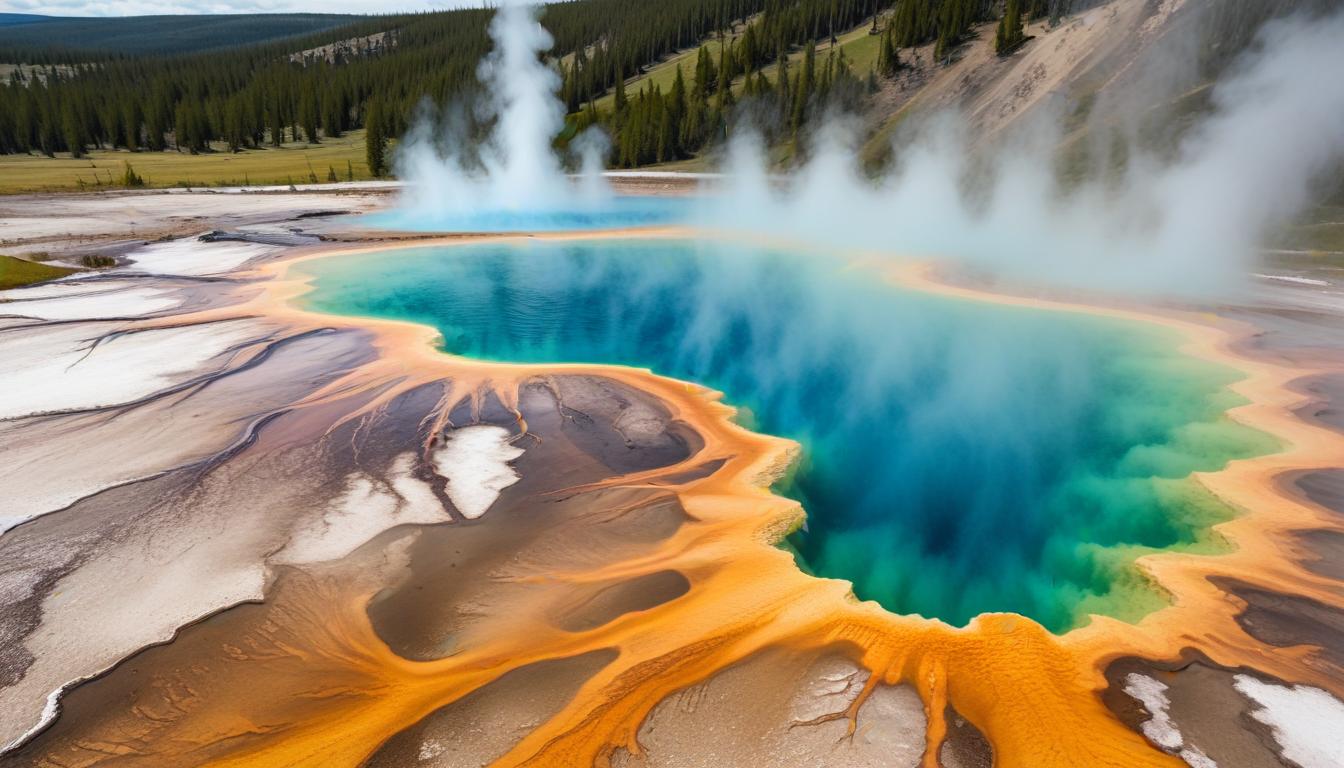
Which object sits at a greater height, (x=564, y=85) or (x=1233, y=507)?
(x=564, y=85)

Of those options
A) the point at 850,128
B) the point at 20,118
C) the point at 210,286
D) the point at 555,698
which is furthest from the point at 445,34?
the point at 555,698

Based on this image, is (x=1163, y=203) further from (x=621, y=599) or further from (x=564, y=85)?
(x=564, y=85)

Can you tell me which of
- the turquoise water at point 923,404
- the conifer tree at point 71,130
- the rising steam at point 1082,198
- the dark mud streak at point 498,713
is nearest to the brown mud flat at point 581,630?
the dark mud streak at point 498,713

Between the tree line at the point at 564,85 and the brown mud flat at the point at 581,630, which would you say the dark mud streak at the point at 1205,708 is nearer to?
the brown mud flat at the point at 581,630

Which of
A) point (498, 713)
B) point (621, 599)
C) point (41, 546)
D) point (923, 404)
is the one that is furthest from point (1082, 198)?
point (41, 546)

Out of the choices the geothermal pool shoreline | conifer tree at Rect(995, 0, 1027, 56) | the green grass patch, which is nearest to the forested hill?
conifer tree at Rect(995, 0, 1027, 56)

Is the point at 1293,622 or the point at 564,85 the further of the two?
the point at 564,85
